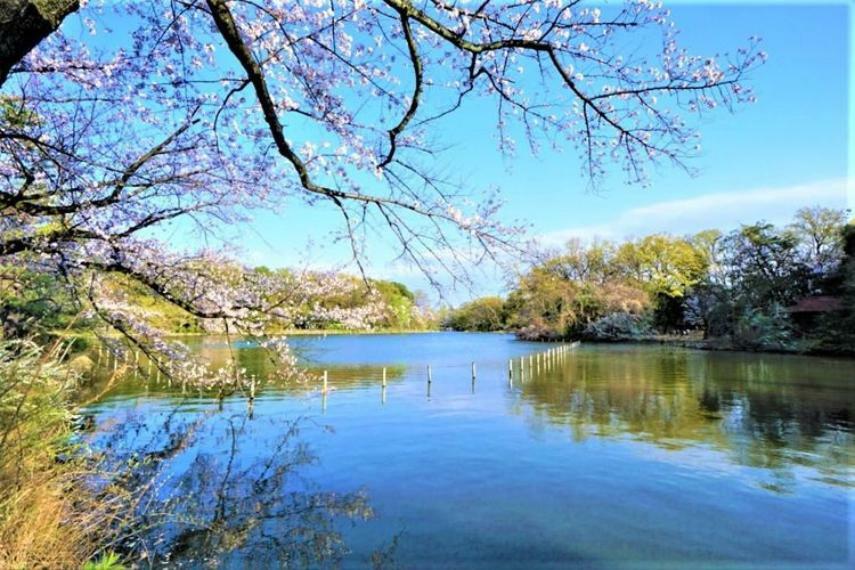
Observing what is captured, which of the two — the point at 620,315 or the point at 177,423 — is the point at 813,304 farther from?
the point at 177,423

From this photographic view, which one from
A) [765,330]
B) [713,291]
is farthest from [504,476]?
[713,291]

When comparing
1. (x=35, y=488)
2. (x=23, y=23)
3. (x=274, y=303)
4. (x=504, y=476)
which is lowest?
(x=504, y=476)

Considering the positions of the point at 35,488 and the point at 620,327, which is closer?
the point at 35,488

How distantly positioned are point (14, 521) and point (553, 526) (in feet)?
16.3

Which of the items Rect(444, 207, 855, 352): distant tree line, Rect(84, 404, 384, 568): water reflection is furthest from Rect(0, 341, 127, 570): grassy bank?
Rect(444, 207, 855, 352): distant tree line

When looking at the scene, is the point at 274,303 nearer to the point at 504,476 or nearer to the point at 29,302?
the point at 29,302

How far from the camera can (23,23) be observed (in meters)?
2.04

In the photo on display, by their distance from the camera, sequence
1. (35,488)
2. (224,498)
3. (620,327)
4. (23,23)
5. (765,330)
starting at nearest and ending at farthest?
(23,23) → (35,488) → (224,498) → (765,330) → (620,327)

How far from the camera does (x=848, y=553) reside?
16.9ft

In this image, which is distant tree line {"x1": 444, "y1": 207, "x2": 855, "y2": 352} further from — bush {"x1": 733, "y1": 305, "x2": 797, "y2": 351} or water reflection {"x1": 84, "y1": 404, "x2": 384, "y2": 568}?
water reflection {"x1": 84, "y1": 404, "x2": 384, "y2": 568}

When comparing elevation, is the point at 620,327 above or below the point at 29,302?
below

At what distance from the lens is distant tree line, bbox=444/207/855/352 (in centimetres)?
2691

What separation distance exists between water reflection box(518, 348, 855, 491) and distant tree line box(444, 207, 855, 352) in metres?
4.66

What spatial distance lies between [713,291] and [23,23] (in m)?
37.7
